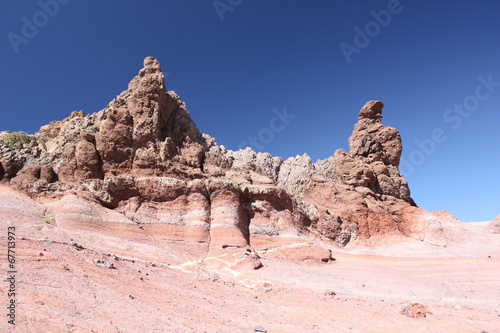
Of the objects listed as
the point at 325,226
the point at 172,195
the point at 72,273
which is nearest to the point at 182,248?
the point at 172,195

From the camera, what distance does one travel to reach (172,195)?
Result: 22672 mm

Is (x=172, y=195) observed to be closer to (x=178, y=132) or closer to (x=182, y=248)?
(x=182, y=248)

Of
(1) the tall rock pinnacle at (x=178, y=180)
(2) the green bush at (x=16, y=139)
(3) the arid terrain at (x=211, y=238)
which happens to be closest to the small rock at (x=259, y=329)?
(3) the arid terrain at (x=211, y=238)

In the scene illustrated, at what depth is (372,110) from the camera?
3859 centimetres

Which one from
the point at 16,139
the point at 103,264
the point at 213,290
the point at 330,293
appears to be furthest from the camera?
the point at 16,139

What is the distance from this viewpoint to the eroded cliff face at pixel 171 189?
2106cm

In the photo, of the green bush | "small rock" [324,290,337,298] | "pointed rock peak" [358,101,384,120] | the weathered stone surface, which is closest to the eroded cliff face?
the weathered stone surface

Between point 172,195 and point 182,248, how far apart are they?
433 cm

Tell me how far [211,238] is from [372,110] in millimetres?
27289

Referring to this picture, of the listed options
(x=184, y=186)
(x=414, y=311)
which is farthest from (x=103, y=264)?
(x=414, y=311)

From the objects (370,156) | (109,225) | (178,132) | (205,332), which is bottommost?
(205,332)

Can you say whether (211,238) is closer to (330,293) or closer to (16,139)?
(330,293)

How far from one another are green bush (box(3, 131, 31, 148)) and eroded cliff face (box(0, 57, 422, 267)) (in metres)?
0.66

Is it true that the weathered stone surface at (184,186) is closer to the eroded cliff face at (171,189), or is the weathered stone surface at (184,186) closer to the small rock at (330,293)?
the eroded cliff face at (171,189)
